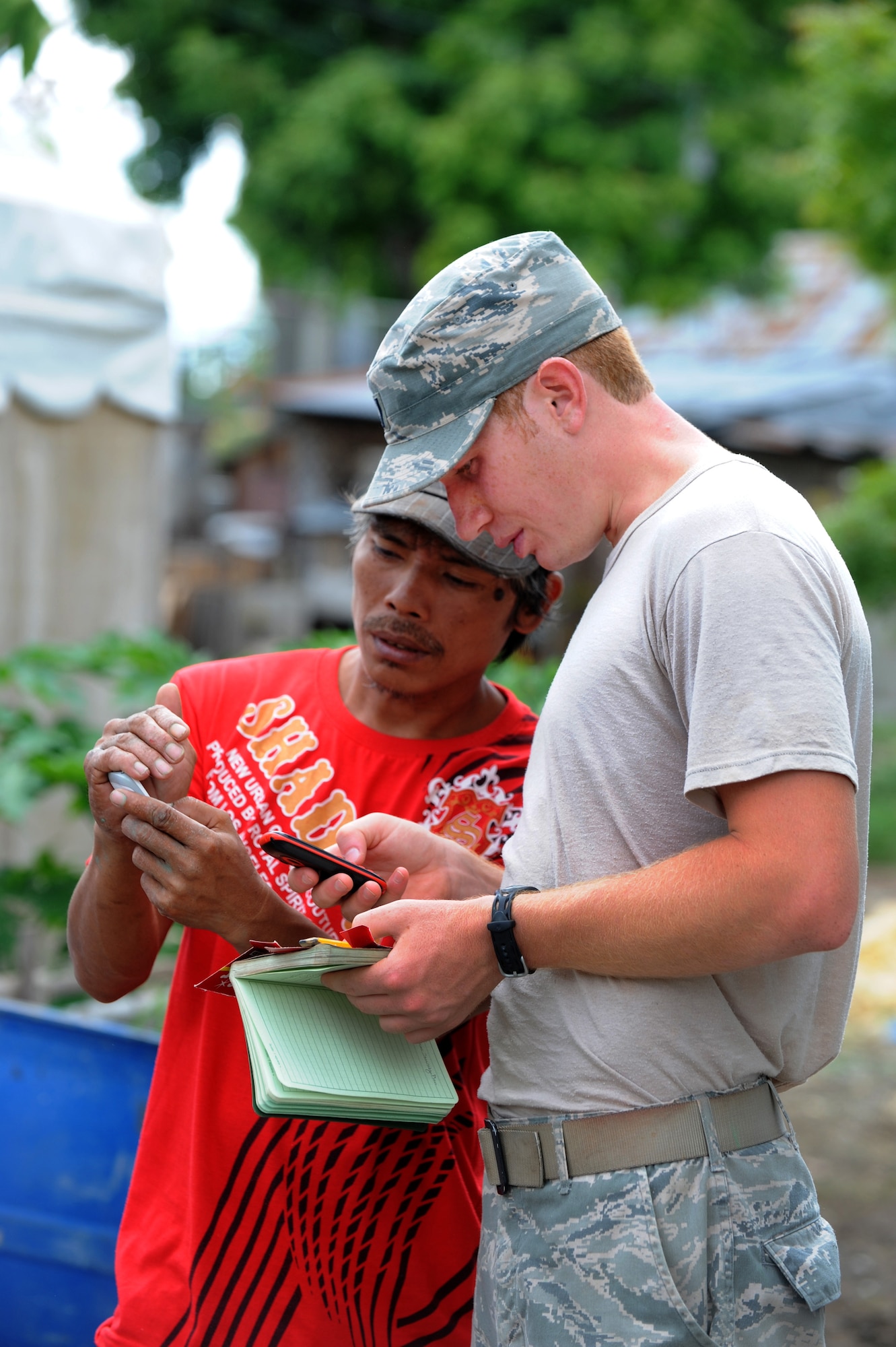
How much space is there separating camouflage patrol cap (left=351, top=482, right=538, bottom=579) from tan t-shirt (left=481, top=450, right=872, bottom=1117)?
33 cm

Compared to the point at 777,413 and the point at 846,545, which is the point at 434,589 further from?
the point at 777,413

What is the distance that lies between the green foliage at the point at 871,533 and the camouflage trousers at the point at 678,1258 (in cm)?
552

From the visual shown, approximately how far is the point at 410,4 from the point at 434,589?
1330 centimetres

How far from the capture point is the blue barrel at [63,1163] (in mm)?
2348

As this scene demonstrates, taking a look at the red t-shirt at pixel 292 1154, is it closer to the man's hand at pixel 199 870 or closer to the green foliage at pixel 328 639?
the man's hand at pixel 199 870

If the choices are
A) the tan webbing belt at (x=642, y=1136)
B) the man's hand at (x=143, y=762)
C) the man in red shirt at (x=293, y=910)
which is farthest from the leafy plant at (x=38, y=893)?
the tan webbing belt at (x=642, y=1136)

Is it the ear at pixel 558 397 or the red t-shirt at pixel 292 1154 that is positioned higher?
the ear at pixel 558 397

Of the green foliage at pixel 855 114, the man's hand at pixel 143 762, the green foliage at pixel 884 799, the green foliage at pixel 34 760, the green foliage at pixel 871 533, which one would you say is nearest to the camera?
the man's hand at pixel 143 762

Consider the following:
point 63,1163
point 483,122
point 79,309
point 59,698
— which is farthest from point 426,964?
point 483,122

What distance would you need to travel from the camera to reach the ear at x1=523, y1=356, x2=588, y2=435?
1.44m

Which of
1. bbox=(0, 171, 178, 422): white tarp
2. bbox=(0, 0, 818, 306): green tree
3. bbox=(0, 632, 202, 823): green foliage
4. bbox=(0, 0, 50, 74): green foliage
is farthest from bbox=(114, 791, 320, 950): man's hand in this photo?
bbox=(0, 0, 818, 306): green tree

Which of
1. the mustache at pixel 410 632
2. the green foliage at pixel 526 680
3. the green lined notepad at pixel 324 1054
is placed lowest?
the green foliage at pixel 526 680

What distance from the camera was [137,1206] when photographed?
5.85ft

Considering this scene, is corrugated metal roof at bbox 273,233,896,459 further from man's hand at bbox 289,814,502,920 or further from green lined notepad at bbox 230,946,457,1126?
green lined notepad at bbox 230,946,457,1126
